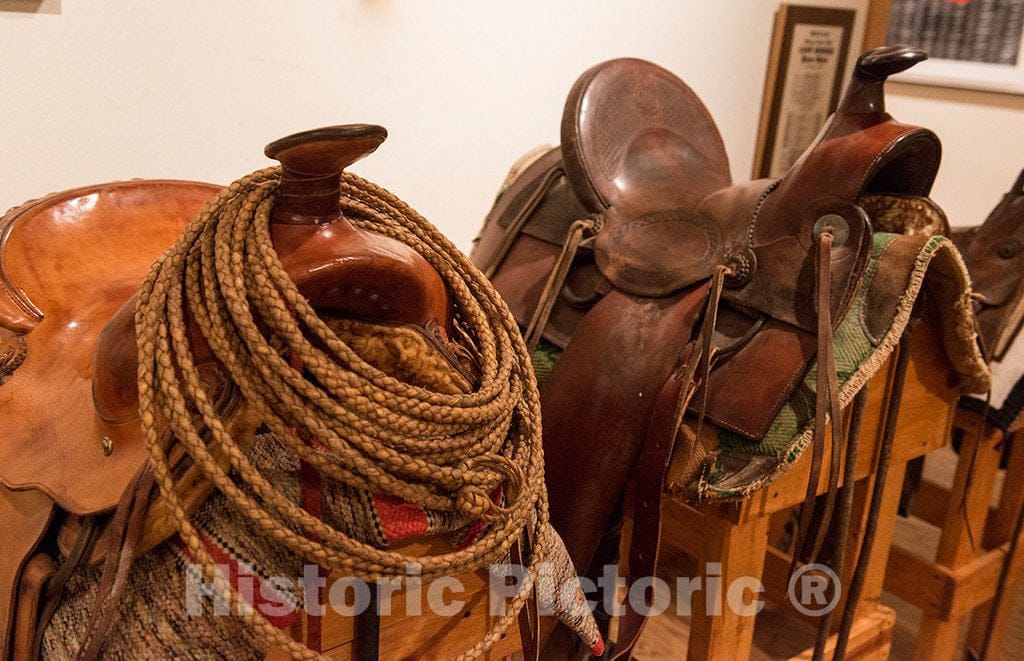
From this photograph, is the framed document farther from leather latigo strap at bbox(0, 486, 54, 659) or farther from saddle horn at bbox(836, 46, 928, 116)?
leather latigo strap at bbox(0, 486, 54, 659)

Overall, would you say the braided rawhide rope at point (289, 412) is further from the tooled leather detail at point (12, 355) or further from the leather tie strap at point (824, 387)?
the leather tie strap at point (824, 387)

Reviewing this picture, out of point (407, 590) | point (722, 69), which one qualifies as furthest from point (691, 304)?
point (722, 69)

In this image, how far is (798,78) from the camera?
7.37ft

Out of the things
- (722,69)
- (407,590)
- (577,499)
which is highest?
(722,69)

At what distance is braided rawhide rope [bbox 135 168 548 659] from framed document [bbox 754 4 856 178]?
1856 millimetres

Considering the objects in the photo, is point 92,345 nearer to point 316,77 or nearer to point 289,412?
point 289,412

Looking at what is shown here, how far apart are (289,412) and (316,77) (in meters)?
1.03

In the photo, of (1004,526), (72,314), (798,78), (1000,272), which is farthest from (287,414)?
(798,78)

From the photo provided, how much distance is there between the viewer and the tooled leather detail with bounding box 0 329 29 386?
2.61 ft

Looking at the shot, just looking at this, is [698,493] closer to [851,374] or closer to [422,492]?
[851,374]

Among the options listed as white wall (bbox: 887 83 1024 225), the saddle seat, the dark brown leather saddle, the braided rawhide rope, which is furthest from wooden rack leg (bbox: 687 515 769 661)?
white wall (bbox: 887 83 1024 225)

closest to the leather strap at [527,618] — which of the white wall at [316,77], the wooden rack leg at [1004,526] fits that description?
the white wall at [316,77]

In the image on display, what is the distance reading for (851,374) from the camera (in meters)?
0.96

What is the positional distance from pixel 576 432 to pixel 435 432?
46cm
